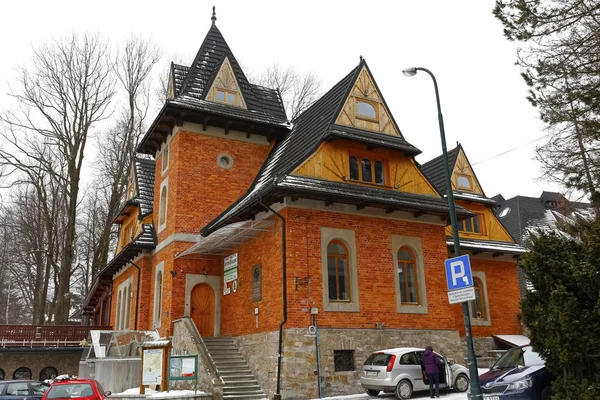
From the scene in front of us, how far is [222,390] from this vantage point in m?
15.1

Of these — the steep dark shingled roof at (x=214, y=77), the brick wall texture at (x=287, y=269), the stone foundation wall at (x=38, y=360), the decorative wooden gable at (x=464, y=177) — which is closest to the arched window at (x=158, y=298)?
the brick wall texture at (x=287, y=269)

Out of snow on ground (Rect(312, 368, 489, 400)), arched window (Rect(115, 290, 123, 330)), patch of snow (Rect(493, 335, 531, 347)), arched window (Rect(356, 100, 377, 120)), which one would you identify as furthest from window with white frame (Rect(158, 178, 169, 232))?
patch of snow (Rect(493, 335, 531, 347))

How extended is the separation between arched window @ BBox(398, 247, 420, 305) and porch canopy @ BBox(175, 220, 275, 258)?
4.97m

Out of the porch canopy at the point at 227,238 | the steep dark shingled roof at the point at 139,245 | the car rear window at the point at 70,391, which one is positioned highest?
the steep dark shingled roof at the point at 139,245

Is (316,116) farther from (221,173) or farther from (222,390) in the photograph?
(222,390)

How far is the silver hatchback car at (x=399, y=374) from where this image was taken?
1439 centimetres

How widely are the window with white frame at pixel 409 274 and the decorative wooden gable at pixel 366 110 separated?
13.8 feet

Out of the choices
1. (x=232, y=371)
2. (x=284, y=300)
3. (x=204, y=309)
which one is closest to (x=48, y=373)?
(x=204, y=309)

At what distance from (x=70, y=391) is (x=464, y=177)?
2070cm

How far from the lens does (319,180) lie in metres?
17.6

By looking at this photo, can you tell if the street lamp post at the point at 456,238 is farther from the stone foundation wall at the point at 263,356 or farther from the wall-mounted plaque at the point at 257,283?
the wall-mounted plaque at the point at 257,283

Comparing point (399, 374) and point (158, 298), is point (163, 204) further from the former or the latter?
point (399, 374)

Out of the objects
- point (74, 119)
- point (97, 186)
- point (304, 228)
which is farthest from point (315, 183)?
point (97, 186)

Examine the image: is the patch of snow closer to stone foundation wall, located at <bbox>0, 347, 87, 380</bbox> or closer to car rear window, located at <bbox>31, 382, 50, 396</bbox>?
car rear window, located at <bbox>31, 382, 50, 396</bbox>
